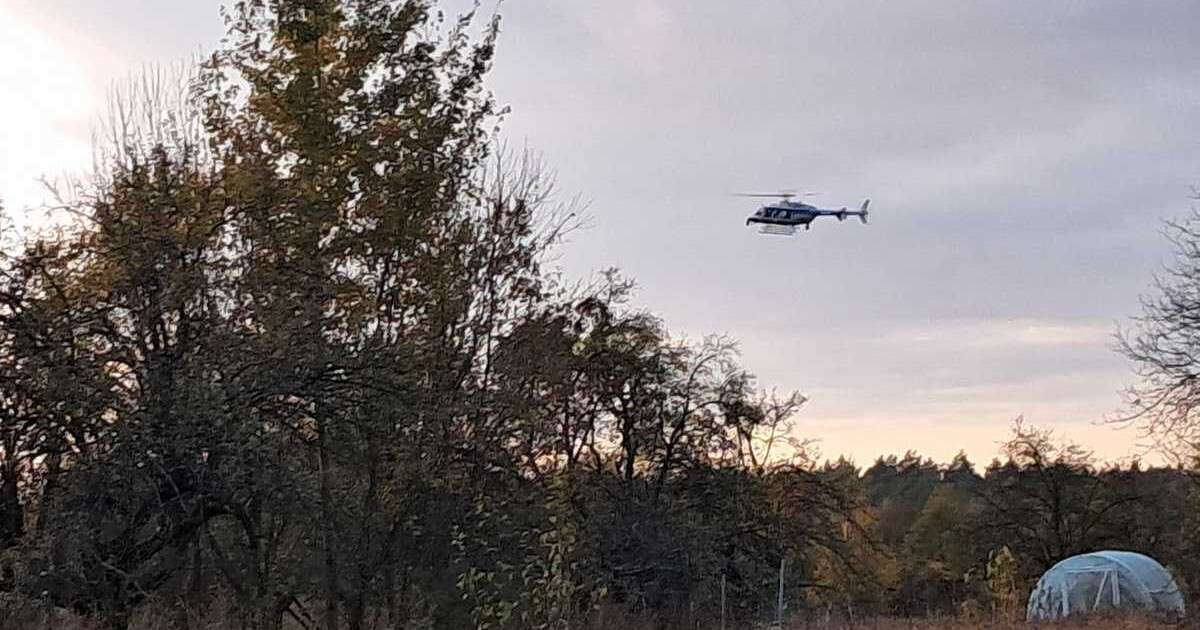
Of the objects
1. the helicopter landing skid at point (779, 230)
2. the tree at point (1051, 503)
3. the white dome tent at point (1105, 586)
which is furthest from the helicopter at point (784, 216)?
the tree at point (1051, 503)

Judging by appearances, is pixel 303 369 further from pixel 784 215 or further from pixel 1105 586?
pixel 1105 586

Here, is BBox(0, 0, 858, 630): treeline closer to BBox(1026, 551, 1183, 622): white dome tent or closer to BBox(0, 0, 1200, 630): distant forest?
BBox(0, 0, 1200, 630): distant forest

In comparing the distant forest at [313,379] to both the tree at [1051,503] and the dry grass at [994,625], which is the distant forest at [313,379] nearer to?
the dry grass at [994,625]

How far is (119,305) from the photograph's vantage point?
9867mm

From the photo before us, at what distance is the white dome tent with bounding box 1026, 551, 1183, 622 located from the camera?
26.5 meters

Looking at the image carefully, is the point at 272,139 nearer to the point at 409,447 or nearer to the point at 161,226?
the point at 161,226

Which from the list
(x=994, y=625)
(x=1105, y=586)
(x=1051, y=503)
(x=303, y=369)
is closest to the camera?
(x=303, y=369)

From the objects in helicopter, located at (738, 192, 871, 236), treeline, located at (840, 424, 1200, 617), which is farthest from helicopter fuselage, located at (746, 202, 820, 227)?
treeline, located at (840, 424, 1200, 617)

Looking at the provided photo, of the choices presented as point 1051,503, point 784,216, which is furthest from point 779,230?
point 1051,503

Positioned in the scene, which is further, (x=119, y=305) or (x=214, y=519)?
(x=214, y=519)

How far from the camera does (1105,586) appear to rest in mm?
27203

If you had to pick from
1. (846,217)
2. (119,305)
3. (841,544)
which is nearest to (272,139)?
(119,305)

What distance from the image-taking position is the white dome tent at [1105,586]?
2652 cm

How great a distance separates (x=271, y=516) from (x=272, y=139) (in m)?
4.03
